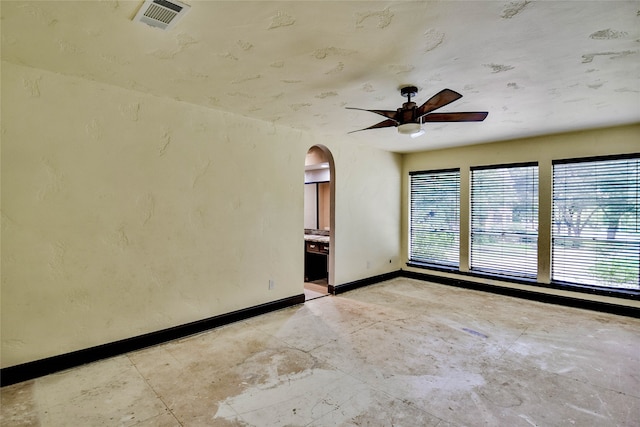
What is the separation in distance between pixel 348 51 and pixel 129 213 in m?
2.49

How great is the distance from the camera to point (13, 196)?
255 cm

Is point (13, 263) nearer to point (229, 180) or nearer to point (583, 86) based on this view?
point (229, 180)

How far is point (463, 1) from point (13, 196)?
3.43 meters

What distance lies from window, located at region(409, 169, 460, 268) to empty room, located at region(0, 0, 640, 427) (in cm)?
97

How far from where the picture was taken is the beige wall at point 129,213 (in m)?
2.61

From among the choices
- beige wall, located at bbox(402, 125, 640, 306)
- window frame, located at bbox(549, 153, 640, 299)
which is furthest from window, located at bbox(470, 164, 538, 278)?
window frame, located at bbox(549, 153, 640, 299)

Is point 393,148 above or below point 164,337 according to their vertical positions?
→ above

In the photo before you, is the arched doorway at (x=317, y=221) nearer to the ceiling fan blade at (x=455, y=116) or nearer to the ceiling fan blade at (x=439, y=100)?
the ceiling fan blade at (x=455, y=116)

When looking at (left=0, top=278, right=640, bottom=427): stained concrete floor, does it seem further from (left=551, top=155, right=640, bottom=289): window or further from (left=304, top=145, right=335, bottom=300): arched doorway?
(left=304, top=145, right=335, bottom=300): arched doorway

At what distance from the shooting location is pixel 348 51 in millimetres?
2275

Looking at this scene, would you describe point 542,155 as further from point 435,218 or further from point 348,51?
point 348,51

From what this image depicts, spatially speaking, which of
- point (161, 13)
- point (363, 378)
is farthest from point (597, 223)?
point (161, 13)

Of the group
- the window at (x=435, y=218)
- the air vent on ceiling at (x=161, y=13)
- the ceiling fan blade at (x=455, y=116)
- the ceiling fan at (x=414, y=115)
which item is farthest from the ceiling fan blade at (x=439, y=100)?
the window at (x=435, y=218)

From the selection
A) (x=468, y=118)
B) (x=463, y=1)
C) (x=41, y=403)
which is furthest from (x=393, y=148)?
(x=41, y=403)
